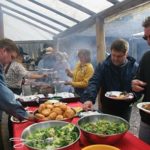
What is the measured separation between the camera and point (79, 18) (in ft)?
19.8

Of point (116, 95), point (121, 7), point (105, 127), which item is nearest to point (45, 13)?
point (121, 7)

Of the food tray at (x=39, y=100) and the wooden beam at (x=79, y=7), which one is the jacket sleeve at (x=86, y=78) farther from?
the wooden beam at (x=79, y=7)

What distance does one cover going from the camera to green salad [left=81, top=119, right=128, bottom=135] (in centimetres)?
182

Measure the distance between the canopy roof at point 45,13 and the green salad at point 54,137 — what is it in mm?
2786

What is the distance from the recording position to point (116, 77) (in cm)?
306

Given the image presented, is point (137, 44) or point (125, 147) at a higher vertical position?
point (137, 44)

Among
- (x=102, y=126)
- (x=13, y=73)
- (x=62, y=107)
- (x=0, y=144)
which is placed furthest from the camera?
(x=13, y=73)

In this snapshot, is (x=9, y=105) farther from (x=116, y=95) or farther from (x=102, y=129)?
(x=116, y=95)

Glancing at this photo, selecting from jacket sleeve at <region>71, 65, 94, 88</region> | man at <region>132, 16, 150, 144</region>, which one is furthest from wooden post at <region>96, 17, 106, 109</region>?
man at <region>132, 16, 150, 144</region>

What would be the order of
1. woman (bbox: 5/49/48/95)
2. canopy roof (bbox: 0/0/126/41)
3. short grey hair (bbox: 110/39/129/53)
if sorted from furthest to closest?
canopy roof (bbox: 0/0/126/41) < woman (bbox: 5/49/48/95) < short grey hair (bbox: 110/39/129/53)

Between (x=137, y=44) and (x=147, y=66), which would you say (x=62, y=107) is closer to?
(x=147, y=66)

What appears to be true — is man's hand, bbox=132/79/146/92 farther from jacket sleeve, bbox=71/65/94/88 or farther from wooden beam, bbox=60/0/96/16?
wooden beam, bbox=60/0/96/16

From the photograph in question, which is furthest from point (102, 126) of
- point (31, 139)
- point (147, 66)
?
point (147, 66)

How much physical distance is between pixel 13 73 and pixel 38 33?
6.16 meters
